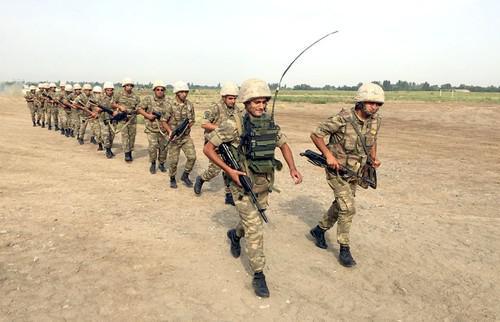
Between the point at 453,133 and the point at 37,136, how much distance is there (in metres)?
17.4

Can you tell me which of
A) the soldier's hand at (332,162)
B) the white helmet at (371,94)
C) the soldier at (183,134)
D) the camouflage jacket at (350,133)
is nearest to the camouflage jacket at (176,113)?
the soldier at (183,134)

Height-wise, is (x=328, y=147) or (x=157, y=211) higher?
(x=328, y=147)

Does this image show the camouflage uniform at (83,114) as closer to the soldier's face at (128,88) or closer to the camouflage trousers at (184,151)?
the soldier's face at (128,88)

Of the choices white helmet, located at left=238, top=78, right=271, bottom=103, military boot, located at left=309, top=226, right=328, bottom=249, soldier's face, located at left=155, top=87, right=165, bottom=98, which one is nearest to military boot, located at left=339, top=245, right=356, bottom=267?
military boot, located at left=309, top=226, right=328, bottom=249

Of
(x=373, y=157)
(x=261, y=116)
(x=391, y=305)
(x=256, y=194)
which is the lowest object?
(x=391, y=305)

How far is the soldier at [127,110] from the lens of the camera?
10234mm

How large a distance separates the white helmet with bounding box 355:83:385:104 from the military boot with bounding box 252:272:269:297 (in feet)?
7.05

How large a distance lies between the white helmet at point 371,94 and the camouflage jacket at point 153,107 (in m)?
5.04

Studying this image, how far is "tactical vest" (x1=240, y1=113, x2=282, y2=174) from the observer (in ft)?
12.8

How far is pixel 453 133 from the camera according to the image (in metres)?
17.7

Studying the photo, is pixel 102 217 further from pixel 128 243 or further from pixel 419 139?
pixel 419 139

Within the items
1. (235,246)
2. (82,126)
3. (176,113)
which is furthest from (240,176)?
(82,126)

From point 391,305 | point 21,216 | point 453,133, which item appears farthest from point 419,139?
point 21,216

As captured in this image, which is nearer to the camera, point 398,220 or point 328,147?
point 328,147
